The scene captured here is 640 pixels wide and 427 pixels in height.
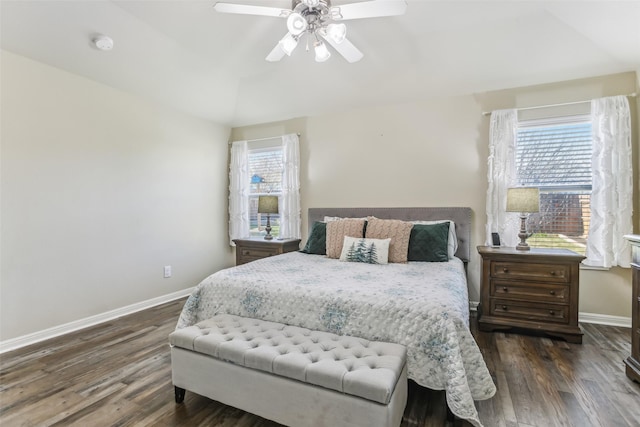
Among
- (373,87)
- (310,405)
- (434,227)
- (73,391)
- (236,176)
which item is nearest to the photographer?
(310,405)

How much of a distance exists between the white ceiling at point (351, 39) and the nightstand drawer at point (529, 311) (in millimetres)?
2204

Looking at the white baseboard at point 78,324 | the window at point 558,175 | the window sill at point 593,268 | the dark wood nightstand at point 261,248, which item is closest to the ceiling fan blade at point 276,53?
the dark wood nightstand at point 261,248

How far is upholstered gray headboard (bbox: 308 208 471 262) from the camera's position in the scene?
129 inches

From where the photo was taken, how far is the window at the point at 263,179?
445 cm

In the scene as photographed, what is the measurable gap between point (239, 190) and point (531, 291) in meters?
3.78

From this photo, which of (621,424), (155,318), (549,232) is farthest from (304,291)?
(549,232)

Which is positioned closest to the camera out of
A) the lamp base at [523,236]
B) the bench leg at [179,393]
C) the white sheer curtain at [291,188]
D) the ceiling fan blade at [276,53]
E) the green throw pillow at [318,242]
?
the bench leg at [179,393]

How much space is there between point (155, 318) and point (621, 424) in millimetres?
3668

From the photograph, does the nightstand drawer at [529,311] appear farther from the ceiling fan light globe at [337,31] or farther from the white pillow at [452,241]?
the ceiling fan light globe at [337,31]

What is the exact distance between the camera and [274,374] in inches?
58.0

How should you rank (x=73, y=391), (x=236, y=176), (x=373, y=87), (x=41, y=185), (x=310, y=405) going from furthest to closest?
1. (x=236, y=176)
2. (x=373, y=87)
3. (x=41, y=185)
4. (x=73, y=391)
5. (x=310, y=405)

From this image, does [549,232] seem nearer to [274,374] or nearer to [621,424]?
[621,424]

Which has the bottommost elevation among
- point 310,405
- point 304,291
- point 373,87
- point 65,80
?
point 310,405

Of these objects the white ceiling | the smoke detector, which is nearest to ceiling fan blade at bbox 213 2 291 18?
the white ceiling
